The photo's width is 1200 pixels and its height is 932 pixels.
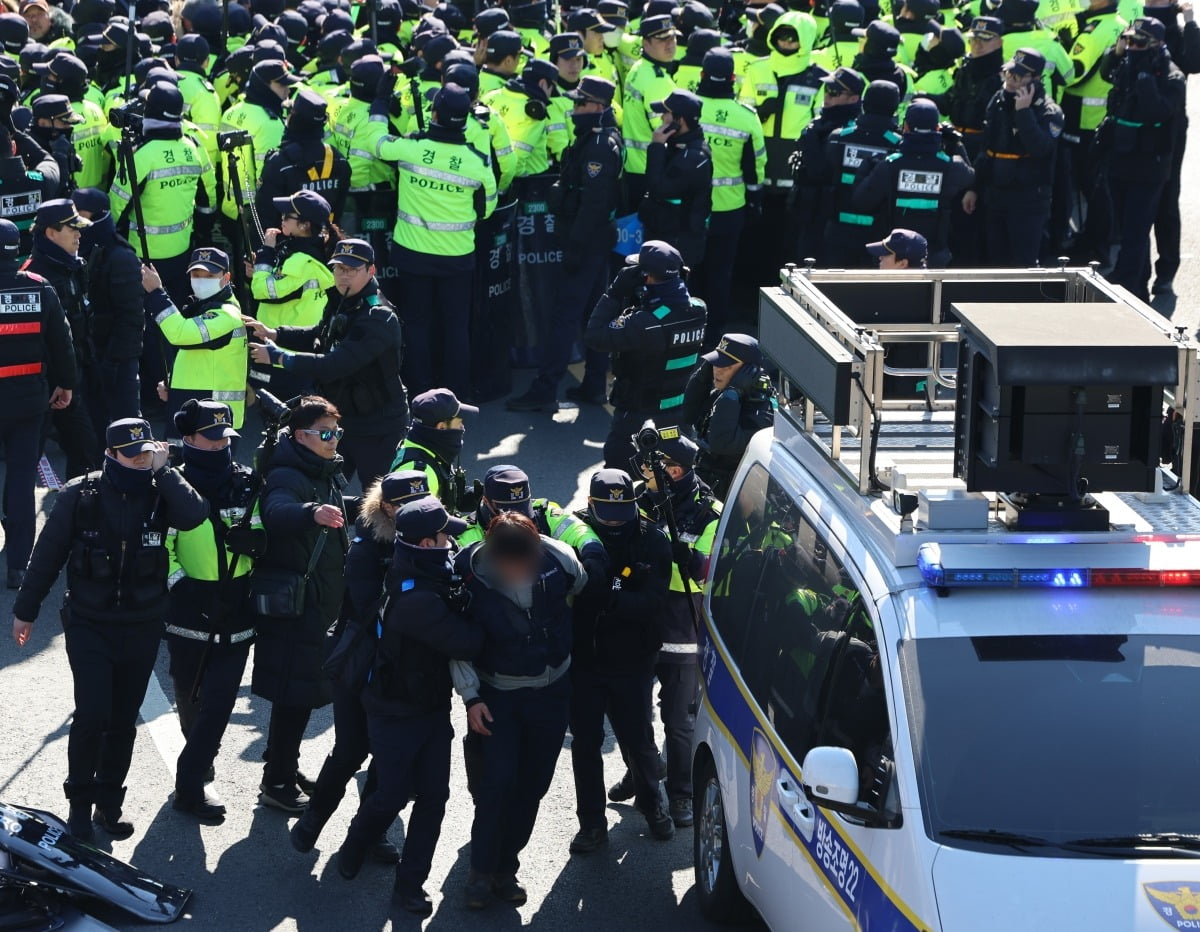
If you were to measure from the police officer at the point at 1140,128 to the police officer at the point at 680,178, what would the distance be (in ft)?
11.1

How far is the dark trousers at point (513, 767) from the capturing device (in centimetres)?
668

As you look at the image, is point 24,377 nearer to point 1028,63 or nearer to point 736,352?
point 736,352

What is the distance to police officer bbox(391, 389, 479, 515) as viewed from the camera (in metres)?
7.91

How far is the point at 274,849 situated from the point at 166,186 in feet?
18.8

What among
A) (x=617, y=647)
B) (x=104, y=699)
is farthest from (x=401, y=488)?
(x=104, y=699)

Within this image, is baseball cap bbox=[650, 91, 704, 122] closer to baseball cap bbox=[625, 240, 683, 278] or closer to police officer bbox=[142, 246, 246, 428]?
baseball cap bbox=[625, 240, 683, 278]

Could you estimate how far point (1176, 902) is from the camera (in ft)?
15.2

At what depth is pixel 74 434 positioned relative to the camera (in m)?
10.5

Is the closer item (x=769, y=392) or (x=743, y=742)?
(x=743, y=742)

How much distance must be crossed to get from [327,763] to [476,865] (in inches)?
29.2

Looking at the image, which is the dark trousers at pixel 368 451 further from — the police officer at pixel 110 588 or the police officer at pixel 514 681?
the police officer at pixel 514 681

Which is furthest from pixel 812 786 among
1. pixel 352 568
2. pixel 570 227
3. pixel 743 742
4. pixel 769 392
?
pixel 570 227

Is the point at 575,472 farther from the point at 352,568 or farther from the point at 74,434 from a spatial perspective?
the point at 352,568

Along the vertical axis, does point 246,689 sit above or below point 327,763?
below
